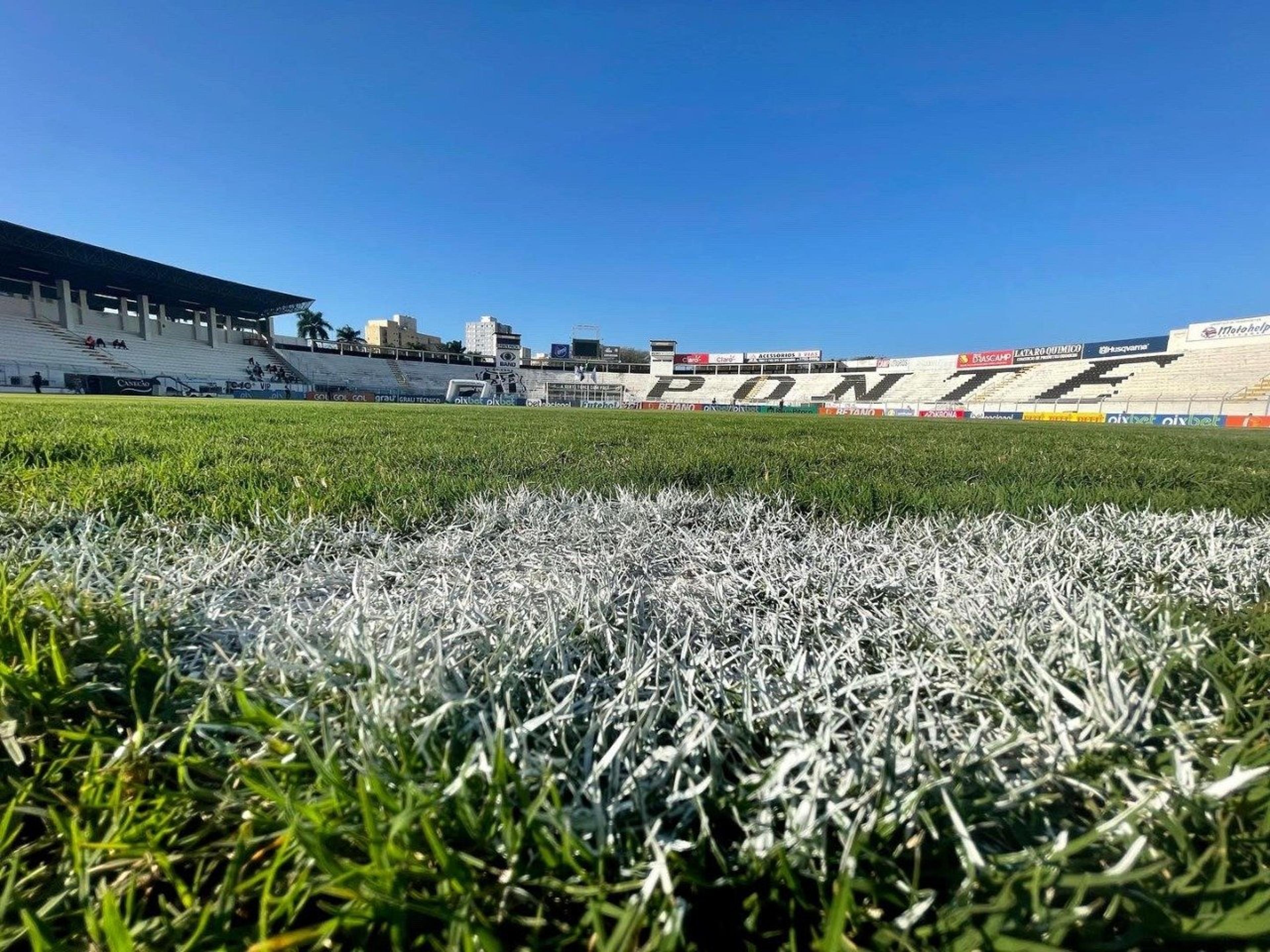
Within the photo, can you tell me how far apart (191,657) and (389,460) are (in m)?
2.65

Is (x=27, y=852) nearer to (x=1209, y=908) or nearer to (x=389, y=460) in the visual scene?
(x=1209, y=908)

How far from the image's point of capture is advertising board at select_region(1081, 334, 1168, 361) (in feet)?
113

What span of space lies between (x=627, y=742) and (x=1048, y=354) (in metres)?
49.9

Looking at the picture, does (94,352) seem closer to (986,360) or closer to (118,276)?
(118,276)

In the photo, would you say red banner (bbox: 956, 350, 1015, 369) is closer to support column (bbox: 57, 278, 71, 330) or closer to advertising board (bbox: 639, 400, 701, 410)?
advertising board (bbox: 639, 400, 701, 410)

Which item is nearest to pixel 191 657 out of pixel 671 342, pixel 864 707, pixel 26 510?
pixel 864 707

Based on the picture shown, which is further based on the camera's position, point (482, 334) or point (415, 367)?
point (482, 334)

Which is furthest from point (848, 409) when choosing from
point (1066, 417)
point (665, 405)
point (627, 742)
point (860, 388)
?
point (627, 742)

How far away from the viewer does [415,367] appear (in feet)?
181

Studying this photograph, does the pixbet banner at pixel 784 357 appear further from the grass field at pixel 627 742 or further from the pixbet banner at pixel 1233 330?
the grass field at pixel 627 742

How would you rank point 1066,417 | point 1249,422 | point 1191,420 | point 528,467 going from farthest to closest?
point 1066,417
point 1191,420
point 1249,422
point 528,467

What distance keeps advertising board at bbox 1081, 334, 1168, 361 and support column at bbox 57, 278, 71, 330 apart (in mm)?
67653

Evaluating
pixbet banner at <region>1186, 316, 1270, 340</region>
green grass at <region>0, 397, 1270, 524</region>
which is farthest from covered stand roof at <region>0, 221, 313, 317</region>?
pixbet banner at <region>1186, 316, 1270, 340</region>

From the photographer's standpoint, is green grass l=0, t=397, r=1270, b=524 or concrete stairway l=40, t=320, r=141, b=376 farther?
concrete stairway l=40, t=320, r=141, b=376
